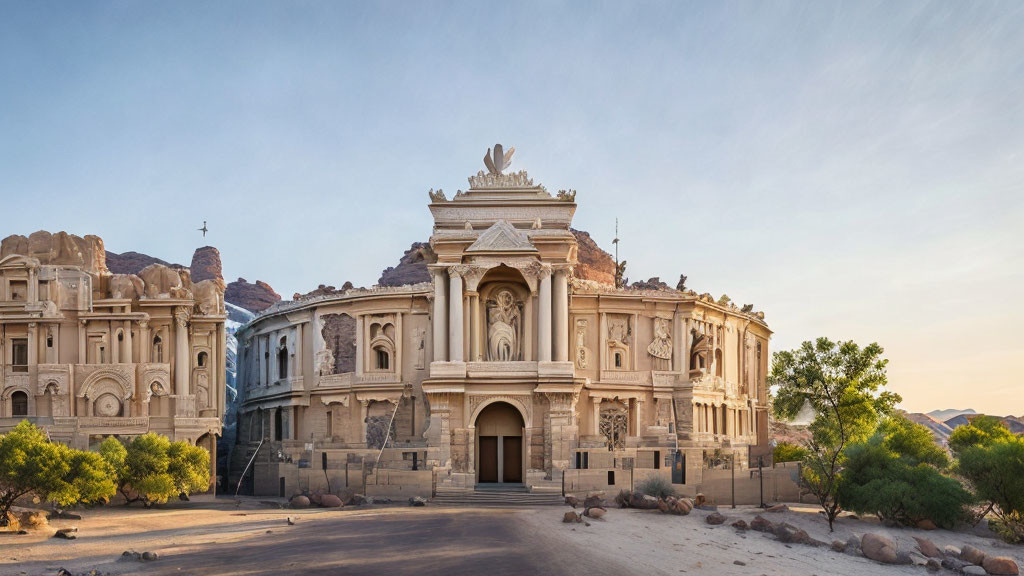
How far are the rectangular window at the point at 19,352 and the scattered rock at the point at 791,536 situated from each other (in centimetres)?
3917

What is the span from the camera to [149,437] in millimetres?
45438

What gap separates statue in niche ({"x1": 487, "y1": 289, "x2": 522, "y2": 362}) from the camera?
5112 centimetres

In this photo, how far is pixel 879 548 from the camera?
35.3 metres

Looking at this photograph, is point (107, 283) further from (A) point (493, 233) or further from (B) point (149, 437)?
(A) point (493, 233)

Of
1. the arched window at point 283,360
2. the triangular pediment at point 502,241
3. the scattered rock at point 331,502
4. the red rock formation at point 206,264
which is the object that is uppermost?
the red rock formation at point 206,264

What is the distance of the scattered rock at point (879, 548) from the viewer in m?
35.1

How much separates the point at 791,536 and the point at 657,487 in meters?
7.43

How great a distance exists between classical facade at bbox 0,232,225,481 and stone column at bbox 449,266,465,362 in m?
14.5

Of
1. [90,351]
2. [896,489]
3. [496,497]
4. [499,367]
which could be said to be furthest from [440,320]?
[896,489]

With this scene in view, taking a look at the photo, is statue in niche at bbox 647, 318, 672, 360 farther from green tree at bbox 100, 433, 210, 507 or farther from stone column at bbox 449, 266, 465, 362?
green tree at bbox 100, 433, 210, 507

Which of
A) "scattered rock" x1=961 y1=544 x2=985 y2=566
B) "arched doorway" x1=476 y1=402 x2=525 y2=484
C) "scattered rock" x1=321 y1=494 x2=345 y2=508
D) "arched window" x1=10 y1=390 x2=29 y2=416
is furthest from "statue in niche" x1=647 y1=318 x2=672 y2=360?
"arched window" x1=10 y1=390 x2=29 y2=416

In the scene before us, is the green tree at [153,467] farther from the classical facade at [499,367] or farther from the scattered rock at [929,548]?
the scattered rock at [929,548]

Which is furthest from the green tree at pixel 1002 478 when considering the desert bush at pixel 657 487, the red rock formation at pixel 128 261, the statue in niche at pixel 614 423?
the red rock formation at pixel 128 261

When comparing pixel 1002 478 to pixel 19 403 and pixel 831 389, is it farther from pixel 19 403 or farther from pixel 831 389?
pixel 19 403
